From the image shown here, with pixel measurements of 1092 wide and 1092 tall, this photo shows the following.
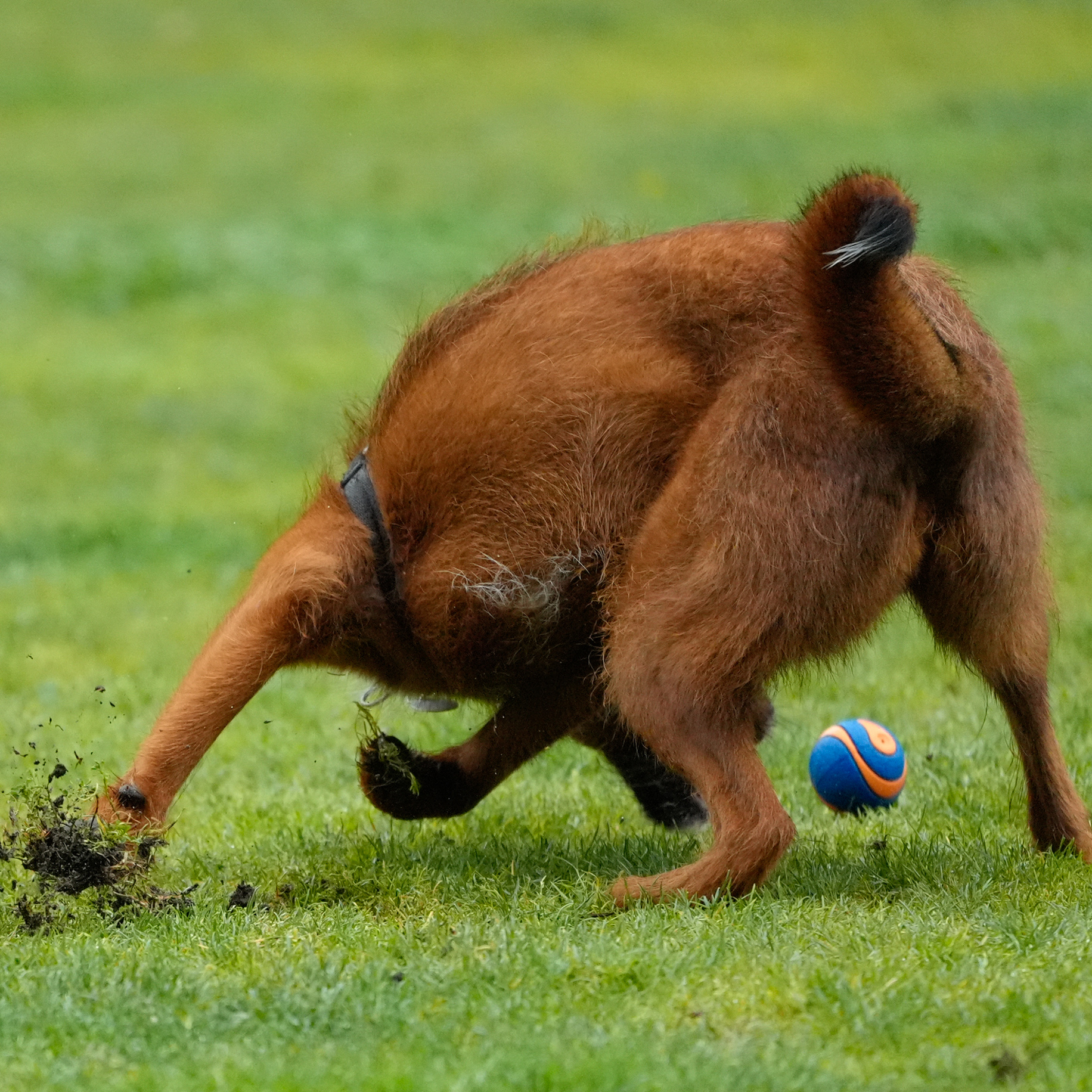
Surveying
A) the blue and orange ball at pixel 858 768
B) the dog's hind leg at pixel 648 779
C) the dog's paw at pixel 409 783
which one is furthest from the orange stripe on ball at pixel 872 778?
the dog's paw at pixel 409 783

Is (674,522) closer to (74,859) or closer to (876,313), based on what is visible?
(876,313)

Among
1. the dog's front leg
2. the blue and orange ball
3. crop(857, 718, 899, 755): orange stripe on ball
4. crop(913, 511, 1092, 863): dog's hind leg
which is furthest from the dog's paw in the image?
crop(913, 511, 1092, 863): dog's hind leg

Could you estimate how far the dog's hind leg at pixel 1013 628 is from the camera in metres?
4.72

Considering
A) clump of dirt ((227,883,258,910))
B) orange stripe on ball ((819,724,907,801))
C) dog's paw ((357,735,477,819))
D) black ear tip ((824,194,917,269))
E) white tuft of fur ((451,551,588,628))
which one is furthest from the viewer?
orange stripe on ball ((819,724,907,801))

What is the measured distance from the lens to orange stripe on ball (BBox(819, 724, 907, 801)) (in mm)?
5621

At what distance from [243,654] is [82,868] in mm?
715

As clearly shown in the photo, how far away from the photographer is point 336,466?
224 inches

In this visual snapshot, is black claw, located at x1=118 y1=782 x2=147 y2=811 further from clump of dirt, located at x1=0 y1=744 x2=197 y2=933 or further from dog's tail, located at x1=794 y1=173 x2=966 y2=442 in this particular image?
dog's tail, located at x1=794 y1=173 x2=966 y2=442

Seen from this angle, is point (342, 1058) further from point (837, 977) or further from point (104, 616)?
point (104, 616)

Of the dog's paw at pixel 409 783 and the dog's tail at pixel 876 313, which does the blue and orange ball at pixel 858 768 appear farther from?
the dog's tail at pixel 876 313

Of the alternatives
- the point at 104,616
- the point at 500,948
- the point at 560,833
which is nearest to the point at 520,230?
the point at 104,616

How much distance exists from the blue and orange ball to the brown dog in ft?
1.57

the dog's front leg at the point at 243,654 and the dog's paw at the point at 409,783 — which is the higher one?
the dog's front leg at the point at 243,654

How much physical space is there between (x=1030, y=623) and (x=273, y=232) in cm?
1526
